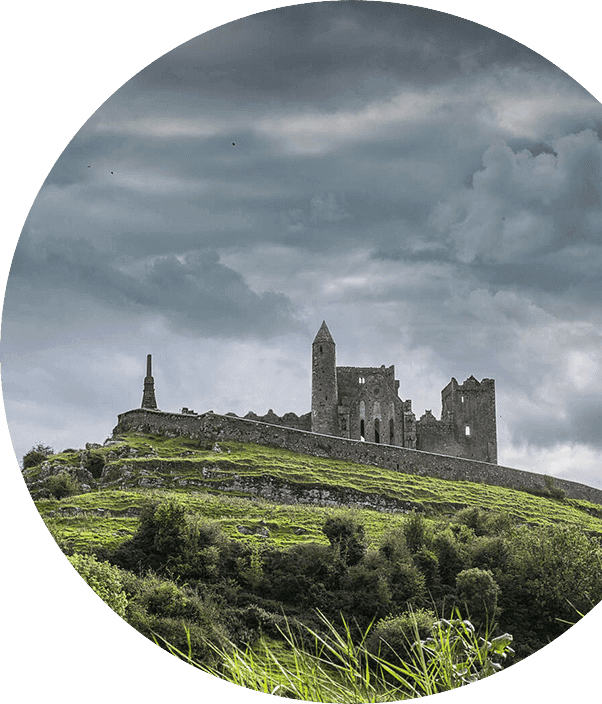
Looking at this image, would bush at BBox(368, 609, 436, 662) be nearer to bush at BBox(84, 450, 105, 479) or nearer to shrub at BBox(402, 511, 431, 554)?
shrub at BBox(402, 511, 431, 554)

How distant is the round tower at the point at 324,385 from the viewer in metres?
70.9

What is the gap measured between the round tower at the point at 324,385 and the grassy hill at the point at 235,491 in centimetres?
1677

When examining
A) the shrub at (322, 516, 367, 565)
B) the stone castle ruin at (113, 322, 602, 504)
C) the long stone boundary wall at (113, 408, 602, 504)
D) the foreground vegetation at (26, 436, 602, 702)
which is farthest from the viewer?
the stone castle ruin at (113, 322, 602, 504)

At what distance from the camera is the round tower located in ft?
233

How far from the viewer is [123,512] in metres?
36.3

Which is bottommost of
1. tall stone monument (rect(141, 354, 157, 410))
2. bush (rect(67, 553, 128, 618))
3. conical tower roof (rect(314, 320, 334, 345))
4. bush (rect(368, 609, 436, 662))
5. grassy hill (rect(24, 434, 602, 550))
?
bush (rect(368, 609, 436, 662))

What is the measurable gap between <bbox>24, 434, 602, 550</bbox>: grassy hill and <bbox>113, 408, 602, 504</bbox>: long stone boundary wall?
0.96 meters

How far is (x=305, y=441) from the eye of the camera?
52969 mm

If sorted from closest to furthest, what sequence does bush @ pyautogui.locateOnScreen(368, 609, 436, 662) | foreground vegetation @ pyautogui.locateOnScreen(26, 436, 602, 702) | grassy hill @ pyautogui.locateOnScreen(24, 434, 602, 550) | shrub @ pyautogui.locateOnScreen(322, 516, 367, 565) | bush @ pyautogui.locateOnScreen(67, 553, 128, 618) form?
bush @ pyautogui.locateOnScreen(67, 553, 128, 618) < bush @ pyautogui.locateOnScreen(368, 609, 436, 662) < foreground vegetation @ pyautogui.locateOnScreen(26, 436, 602, 702) < shrub @ pyautogui.locateOnScreen(322, 516, 367, 565) < grassy hill @ pyautogui.locateOnScreen(24, 434, 602, 550)

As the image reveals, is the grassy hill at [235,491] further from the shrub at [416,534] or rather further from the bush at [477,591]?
the bush at [477,591]

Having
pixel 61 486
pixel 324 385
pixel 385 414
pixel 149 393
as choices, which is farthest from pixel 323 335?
pixel 61 486

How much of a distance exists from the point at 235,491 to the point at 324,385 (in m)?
29.5

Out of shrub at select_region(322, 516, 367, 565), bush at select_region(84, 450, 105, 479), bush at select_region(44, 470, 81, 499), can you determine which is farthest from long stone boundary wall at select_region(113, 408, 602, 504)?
shrub at select_region(322, 516, 367, 565)

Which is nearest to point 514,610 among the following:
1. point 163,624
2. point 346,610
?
point 346,610
